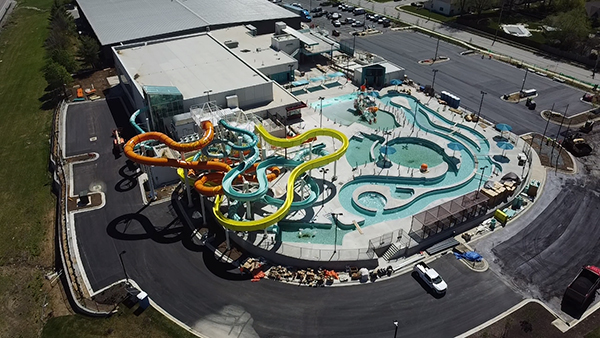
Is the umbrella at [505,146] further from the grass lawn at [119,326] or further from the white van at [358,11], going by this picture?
the white van at [358,11]

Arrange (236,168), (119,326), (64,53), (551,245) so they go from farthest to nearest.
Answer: (64,53) < (236,168) < (551,245) < (119,326)

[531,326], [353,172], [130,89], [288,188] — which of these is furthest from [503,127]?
[130,89]

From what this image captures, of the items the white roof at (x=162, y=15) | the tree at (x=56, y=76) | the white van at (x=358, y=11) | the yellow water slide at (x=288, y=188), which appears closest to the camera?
the yellow water slide at (x=288, y=188)

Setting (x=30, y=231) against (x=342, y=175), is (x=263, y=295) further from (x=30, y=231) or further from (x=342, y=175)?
(x=30, y=231)

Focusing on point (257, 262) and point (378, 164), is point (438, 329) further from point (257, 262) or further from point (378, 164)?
point (378, 164)

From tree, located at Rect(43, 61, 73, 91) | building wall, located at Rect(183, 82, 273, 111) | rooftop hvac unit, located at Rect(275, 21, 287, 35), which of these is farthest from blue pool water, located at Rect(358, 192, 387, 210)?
tree, located at Rect(43, 61, 73, 91)

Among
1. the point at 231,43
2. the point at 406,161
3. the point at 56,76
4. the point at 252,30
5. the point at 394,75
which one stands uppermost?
the point at 252,30

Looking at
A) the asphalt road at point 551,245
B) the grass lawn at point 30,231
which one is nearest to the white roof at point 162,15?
the grass lawn at point 30,231

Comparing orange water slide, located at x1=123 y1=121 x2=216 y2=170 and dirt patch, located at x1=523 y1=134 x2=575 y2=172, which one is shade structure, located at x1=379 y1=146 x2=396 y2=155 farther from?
orange water slide, located at x1=123 y1=121 x2=216 y2=170
